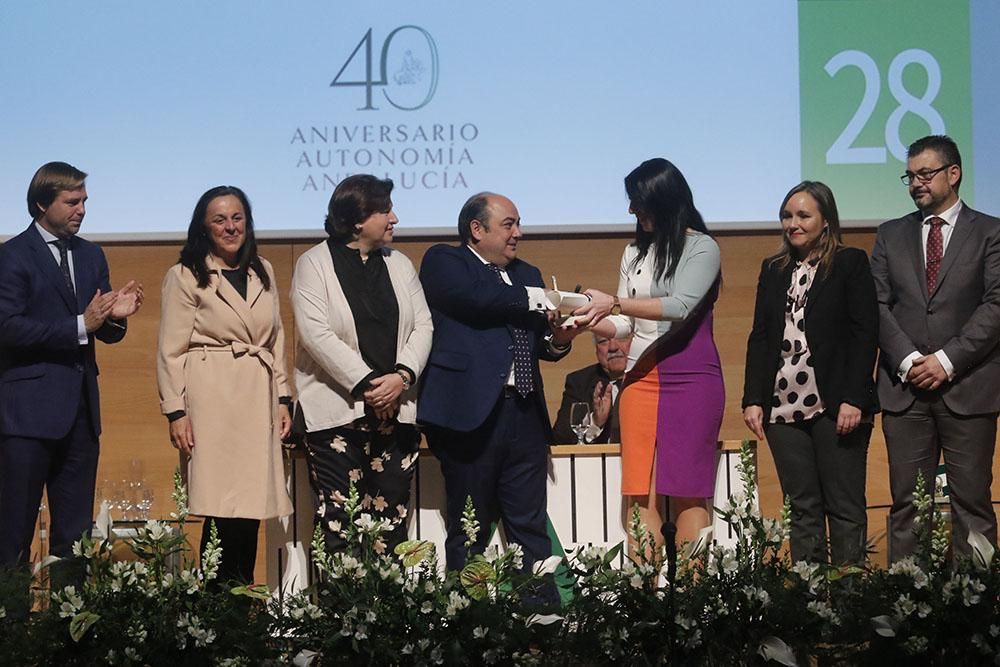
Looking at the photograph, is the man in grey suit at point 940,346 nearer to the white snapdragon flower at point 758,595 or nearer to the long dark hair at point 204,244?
the white snapdragon flower at point 758,595

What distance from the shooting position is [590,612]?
2299mm

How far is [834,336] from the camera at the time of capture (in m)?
3.72

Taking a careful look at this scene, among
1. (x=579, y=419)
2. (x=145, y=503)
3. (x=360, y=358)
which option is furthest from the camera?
(x=145, y=503)

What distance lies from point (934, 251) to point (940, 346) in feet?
0.93

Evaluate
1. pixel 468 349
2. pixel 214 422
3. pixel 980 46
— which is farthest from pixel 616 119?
pixel 214 422

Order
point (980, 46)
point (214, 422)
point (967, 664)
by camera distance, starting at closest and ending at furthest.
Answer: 1. point (967, 664)
2. point (214, 422)
3. point (980, 46)

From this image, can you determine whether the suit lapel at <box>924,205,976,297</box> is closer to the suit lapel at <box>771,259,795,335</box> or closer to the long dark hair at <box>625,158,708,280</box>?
the suit lapel at <box>771,259,795,335</box>

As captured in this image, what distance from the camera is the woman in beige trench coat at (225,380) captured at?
3.62 m

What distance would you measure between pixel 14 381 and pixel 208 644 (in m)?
1.70

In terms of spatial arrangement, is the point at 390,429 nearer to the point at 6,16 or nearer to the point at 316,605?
the point at 316,605

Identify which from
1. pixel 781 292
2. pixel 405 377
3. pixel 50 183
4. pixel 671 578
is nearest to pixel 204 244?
pixel 50 183

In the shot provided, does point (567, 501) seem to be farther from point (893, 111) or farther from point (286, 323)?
point (893, 111)

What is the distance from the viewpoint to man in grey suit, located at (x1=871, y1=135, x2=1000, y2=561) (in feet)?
12.0

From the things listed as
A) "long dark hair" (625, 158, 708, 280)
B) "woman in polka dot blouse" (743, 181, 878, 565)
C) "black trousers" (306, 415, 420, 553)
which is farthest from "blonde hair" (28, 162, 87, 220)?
"woman in polka dot blouse" (743, 181, 878, 565)
